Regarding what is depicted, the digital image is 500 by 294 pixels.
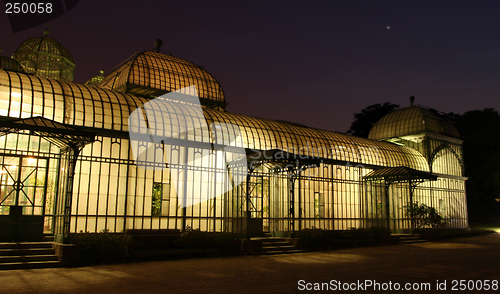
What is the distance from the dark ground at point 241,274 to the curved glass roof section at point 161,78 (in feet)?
49.8

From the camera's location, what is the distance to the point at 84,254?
14.5m

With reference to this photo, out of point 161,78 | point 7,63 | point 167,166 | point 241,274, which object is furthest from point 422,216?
point 7,63

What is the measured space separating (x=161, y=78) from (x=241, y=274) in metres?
19.6

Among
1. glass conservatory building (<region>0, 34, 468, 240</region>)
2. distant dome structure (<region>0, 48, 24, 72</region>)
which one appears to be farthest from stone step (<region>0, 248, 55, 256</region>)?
distant dome structure (<region>0, 48, 24, 72</region>)

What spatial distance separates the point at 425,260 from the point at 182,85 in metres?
20.4

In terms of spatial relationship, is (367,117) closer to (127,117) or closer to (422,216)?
(422,216)

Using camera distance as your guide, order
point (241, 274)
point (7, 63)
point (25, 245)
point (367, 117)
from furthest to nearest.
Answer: point (367, 117) → point (7, 63) → point (25, 245) → point (241, 274)

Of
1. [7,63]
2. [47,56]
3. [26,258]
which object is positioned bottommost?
[26,258]

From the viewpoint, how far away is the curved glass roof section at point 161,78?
27.5 m

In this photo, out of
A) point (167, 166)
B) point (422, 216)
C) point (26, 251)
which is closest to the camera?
point (26, 251)

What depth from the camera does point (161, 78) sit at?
94.0 ft

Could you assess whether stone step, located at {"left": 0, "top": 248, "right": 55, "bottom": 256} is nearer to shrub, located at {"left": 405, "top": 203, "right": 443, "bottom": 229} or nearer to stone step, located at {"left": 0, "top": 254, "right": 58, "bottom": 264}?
stone step, located at {"left": 0, "top": 254, "right": 58, "bottom": 264}

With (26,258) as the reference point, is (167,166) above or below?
above

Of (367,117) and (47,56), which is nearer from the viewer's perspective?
(47,56)
